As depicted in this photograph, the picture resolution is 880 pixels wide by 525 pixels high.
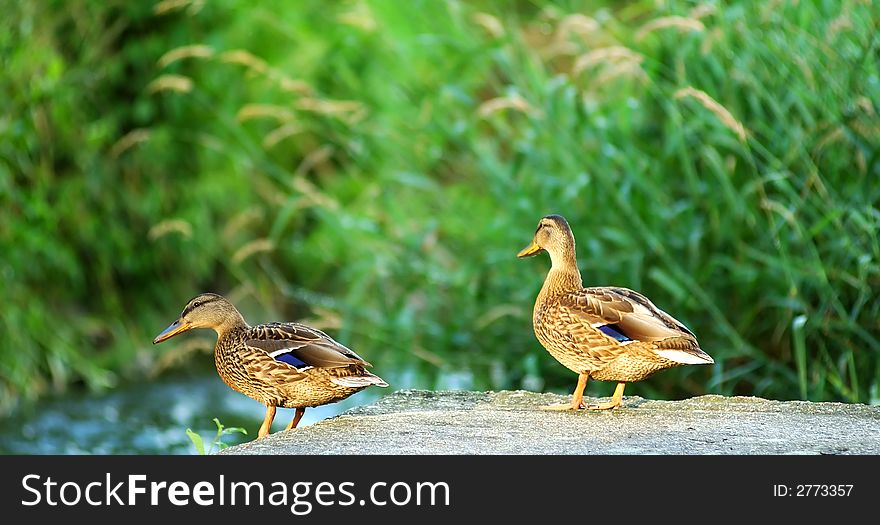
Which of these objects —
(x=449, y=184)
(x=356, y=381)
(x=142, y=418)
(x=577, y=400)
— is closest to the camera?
(x=356, y=381)

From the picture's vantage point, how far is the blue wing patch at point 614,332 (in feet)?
9.46

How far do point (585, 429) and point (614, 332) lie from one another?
0.28 metres

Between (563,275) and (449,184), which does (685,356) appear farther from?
(449,184)

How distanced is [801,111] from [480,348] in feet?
5.25

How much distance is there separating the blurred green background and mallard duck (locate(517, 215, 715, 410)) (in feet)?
3.25

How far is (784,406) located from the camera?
3.47m

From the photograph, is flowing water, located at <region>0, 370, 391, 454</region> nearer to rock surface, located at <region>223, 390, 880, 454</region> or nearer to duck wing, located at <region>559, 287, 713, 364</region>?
rock surface, located at <region>223, 390, 880, 454</region>

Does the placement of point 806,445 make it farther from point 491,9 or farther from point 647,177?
point 491,9

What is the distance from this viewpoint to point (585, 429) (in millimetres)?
3053

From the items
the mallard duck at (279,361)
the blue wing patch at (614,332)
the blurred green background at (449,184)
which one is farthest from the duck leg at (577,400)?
the blurred green background at (449,184)

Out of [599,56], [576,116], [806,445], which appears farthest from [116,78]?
[806,445]

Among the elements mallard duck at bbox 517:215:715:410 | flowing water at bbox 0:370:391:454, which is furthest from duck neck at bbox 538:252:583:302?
flowing water at bbox 0:370:391:454

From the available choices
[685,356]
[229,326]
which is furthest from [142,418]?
[685,356]

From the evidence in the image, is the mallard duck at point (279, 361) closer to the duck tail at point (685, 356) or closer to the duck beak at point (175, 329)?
the duck beak at point (175, 329)
